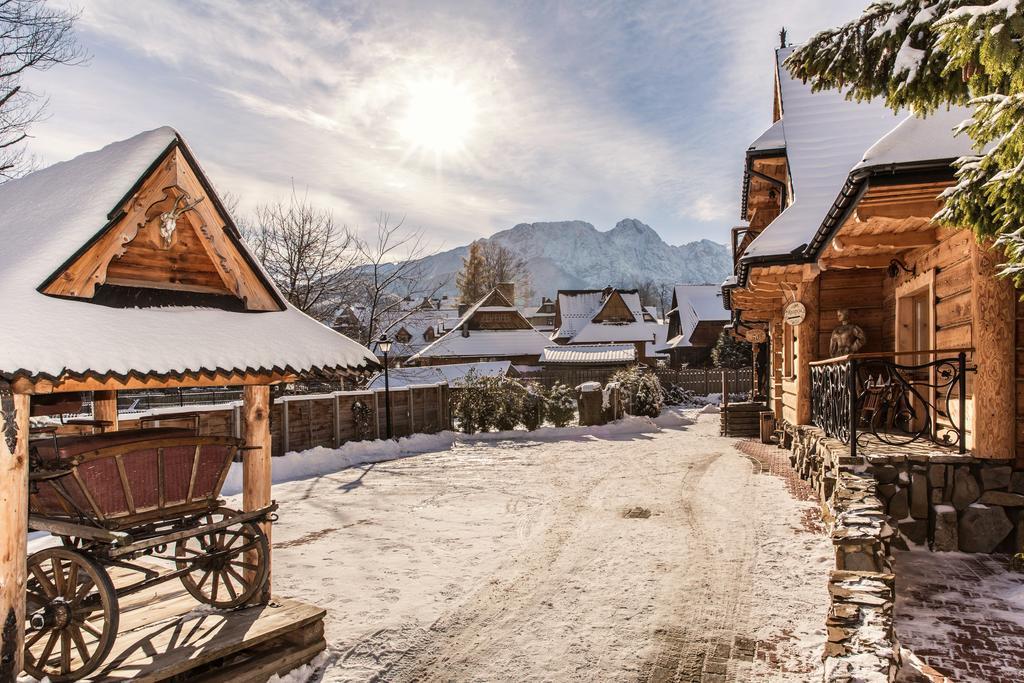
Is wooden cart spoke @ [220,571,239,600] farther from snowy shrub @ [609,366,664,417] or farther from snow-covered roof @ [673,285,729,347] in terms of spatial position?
snow-covered roof @ [673,285,729,347]

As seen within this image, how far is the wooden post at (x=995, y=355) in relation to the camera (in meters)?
6.23

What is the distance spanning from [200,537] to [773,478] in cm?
897

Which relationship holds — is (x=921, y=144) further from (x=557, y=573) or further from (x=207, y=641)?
(x=207, y=641)

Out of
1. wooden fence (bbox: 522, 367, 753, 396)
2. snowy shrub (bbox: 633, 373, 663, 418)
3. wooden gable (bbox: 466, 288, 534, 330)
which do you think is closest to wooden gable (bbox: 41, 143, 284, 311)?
snowy shrub (bbox: 633, 373, 663, 418)

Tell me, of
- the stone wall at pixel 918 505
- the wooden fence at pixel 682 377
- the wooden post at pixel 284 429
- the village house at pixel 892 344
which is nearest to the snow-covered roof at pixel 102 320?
the village house at pixel 892 344

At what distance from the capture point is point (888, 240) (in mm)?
7820

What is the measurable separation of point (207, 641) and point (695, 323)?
38825mm

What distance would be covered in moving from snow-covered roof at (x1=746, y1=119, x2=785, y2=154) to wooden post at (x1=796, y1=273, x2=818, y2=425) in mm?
3105

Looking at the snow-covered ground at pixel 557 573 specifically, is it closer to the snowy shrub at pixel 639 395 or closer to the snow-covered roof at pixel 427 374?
the snowy shrub at pixel 639 395

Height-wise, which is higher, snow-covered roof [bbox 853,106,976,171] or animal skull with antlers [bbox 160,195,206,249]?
snow-covered roof [bbox 853,106,976,171]

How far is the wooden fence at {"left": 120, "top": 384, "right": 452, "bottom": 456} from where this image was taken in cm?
1255

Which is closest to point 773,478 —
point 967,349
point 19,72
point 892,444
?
point 892,444

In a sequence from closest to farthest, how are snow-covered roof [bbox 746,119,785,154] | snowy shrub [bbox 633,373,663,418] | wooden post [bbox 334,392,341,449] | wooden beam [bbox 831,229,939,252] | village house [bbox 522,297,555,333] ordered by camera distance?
wooden beam [bbox 831,229,939,252], snow-covered roof [bbox 746,119,785,154], wooden post [bbox 334,392,341,449], snowy shrub [bbox 633,373,663,418], village house [bbox 522,297,555,333]

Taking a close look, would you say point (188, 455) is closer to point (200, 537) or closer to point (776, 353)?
point (200, 537)
